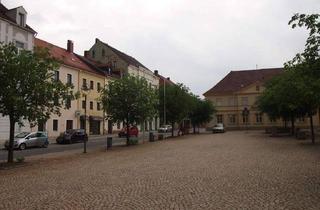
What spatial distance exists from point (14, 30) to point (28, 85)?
961 inches

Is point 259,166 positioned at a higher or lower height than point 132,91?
lower

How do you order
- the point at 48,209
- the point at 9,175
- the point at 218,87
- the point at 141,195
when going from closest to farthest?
the point at 48,209 < the point at 141,195 < the point at 9,175 < the point at 218,87

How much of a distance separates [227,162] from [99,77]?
151 feet

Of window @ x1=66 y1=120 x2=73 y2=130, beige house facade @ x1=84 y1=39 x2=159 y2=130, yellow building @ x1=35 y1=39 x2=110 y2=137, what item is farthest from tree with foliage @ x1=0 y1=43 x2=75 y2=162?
beige house facade @ x1=84 y1=39 x2=159 y2=130

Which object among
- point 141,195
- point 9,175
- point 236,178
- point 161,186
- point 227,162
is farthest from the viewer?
point 227,162

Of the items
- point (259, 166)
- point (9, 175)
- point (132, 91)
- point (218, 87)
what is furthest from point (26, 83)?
point (218, 87)

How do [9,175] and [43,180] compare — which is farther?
[9,175]

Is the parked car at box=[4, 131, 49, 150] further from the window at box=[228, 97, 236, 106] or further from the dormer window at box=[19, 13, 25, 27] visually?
the window at box=[228, 97, 236, 106]

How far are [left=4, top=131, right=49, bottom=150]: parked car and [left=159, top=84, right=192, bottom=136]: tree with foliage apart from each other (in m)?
17.0

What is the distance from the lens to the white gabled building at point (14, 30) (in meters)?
39.3

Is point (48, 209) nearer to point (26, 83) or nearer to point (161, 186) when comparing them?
point (161, 186)

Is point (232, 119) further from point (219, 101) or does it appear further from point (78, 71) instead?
point (78, 71)

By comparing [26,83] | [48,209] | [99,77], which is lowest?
[48,209]

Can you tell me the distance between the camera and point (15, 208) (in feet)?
29.8
